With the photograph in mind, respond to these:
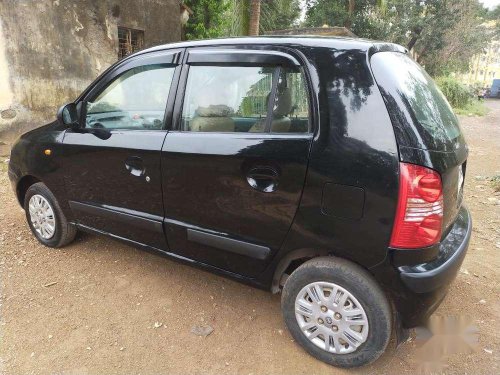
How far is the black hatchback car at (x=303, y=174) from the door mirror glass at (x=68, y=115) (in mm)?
265

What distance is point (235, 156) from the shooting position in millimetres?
2314

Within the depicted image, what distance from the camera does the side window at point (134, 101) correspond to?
276cm

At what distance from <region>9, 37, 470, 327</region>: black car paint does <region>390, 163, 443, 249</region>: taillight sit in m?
0.04

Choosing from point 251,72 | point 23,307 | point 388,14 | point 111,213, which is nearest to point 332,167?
point 251,72

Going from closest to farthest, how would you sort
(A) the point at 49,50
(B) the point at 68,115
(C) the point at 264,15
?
(B) the point at 68,115 < (A) the point at 49,50 < (C) the point at 264,15

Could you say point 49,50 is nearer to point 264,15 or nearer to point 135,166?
point 135,166

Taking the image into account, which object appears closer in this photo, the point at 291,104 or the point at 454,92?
the point at 291,104

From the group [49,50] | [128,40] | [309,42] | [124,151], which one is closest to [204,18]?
[128,40]

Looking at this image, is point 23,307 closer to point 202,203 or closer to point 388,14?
point 202,203

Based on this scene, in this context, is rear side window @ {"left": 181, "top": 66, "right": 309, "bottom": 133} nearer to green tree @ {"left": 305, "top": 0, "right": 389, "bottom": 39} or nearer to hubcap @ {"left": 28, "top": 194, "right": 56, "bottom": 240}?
hubcap @ {"left": 28, "top": 194, "right": 56, "bottom": 240}

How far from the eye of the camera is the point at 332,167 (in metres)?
2.04

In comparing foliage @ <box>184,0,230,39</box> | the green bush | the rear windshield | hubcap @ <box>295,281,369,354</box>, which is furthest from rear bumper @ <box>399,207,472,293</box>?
the green bush

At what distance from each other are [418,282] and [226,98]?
1.60 m

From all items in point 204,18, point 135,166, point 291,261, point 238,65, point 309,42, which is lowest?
point 291,261
